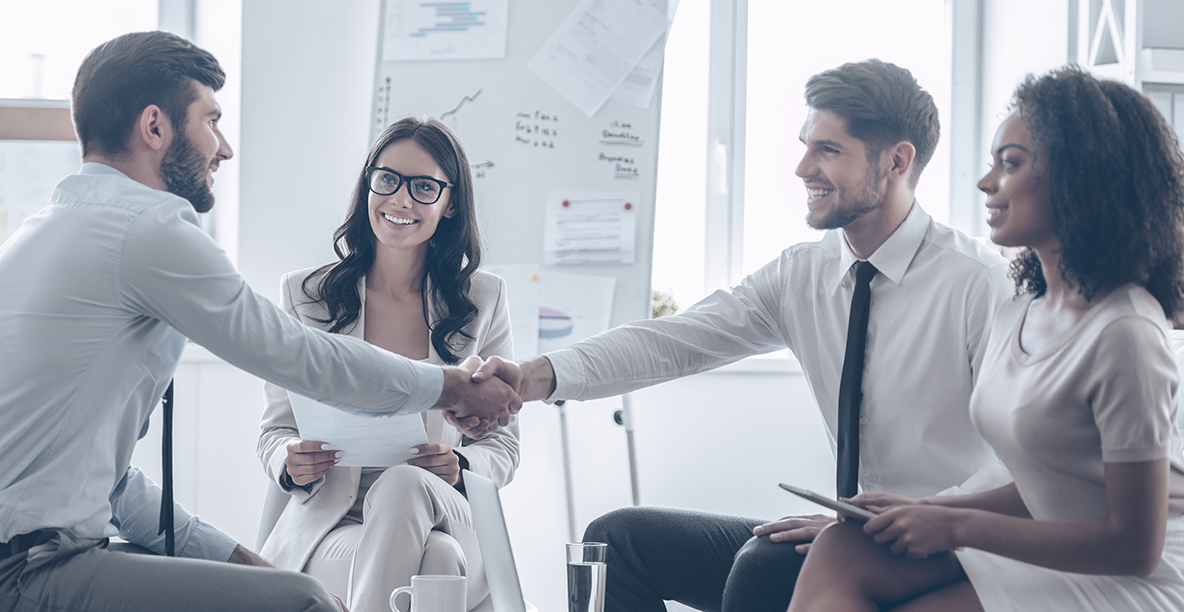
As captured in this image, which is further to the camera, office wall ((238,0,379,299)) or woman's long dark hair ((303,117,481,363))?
office wall ((238,0,379,299))

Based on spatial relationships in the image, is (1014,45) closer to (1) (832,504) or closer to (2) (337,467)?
(1) (832,504)

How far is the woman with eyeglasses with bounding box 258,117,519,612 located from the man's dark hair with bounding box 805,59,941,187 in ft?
3.01

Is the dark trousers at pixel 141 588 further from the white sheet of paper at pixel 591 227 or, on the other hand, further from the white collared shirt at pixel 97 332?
the white sheet of paper at pixel 591 227

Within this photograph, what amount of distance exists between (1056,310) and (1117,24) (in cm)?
194

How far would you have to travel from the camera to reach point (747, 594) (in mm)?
1423

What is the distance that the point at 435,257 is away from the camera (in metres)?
2.24

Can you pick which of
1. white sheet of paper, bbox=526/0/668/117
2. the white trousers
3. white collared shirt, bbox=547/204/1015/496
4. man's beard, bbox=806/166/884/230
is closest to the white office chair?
the white trousers

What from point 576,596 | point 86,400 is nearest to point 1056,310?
point 576,596

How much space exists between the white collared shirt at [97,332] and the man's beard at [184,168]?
0.13m

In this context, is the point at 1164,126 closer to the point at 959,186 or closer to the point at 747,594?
the point at 747,594

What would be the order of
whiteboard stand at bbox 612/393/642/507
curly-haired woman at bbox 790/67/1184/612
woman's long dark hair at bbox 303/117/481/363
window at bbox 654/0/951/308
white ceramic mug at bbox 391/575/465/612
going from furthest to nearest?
window at bbox 654/0/951/308
whiteboard stand at bbox 612/393/642/507
woman's long dark hair at bbox 303/117/481/363
white ceramic mug at bbox 391/575/465/612
curly-haired woman at bbox 790/67/1184/612

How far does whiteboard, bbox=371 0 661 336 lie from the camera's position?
2.76m

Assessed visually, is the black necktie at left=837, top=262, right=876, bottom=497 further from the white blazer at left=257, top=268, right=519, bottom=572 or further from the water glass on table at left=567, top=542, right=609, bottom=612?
the white blazer at left=257, top=268, right=519, bottom=572

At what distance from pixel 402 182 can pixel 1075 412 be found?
1527 mm
